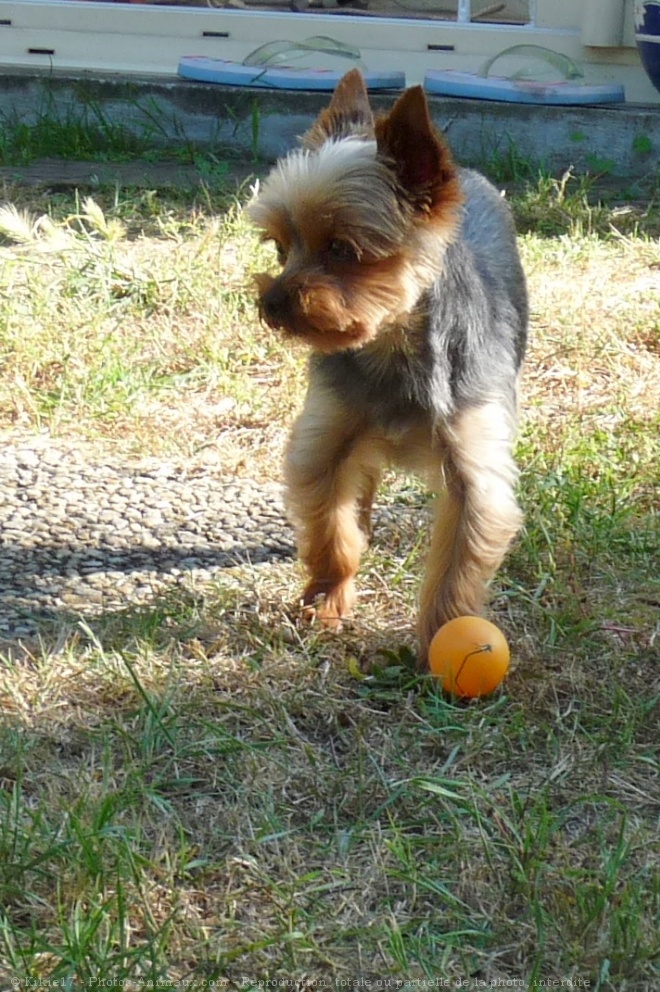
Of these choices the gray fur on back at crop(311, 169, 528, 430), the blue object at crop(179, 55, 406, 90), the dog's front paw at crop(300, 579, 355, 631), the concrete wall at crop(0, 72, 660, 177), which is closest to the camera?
the gray fur on back at crop(311, 169, 528, 430)

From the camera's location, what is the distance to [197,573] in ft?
13.4

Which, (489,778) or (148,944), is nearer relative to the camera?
(148,944)

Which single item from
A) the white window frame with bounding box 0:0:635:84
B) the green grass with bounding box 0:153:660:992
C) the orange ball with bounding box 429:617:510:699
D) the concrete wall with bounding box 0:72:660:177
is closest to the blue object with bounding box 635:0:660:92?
the concrete wall with bounding box 0:72:660:177

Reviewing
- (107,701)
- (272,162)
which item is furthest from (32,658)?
(272,162)

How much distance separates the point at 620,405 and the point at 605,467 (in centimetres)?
61

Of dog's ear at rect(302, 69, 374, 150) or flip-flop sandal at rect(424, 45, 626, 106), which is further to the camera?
flip-flop sandal at rect(424, 45, 626, 106)

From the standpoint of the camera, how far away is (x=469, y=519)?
3566 mm

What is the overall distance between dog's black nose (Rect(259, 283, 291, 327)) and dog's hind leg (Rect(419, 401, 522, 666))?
54 cm

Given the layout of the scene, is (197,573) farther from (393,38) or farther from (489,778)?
(393,38)

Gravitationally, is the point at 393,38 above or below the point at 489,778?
above

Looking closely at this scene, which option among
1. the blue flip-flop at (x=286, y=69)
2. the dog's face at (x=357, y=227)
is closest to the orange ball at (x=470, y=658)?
the dog's face at (x=357, y=227)

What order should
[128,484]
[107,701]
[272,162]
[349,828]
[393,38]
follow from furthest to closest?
[393,38]
[272,162]
[128,484]
[107,701]
[349,828]

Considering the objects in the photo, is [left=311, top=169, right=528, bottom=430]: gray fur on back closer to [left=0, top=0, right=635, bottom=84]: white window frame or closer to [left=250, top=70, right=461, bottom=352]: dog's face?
[left=250, top=70, right=461, bottom=352]: dog's face

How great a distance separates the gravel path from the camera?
12.9ft
